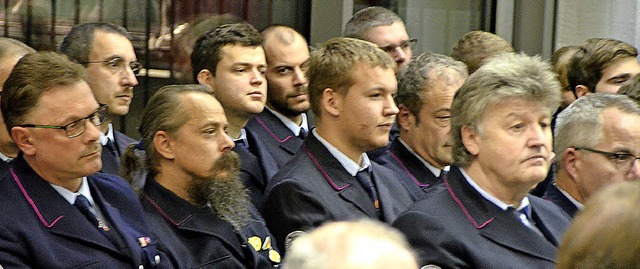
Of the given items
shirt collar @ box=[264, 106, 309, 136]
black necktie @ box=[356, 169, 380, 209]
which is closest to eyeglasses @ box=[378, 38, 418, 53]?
shirt collar @ box=[264, 106, 309, 136]

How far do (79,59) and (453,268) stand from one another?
2.00 meters

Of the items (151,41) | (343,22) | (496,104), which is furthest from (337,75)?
(343,22)

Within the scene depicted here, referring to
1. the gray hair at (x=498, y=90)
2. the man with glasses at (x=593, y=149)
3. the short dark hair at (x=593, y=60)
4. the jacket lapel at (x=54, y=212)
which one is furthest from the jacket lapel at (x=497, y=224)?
the short dark hair at (x=593, y=60)

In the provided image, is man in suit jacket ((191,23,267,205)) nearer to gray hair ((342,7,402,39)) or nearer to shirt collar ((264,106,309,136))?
shirt collar ((264,106,309,136))

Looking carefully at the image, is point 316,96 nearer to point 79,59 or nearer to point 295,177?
point 295,177

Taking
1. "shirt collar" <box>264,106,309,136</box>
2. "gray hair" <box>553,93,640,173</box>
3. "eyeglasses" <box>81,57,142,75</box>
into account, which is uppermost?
"eyeglasses" <box>81,57,142,75</box>

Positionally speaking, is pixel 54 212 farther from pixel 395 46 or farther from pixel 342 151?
pixel 395 46

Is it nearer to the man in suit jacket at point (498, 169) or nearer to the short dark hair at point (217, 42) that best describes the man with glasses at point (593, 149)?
the man in suit jacket at point (498, 169)

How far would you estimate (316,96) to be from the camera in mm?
4188

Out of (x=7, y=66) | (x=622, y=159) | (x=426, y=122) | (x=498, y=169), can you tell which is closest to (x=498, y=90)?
(x=498, y=169)

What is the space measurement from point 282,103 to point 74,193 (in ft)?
5.38

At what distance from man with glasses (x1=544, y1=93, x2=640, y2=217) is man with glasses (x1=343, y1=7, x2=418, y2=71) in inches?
48.8

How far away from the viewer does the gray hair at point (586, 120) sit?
414 cm

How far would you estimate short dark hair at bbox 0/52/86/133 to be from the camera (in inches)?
129
